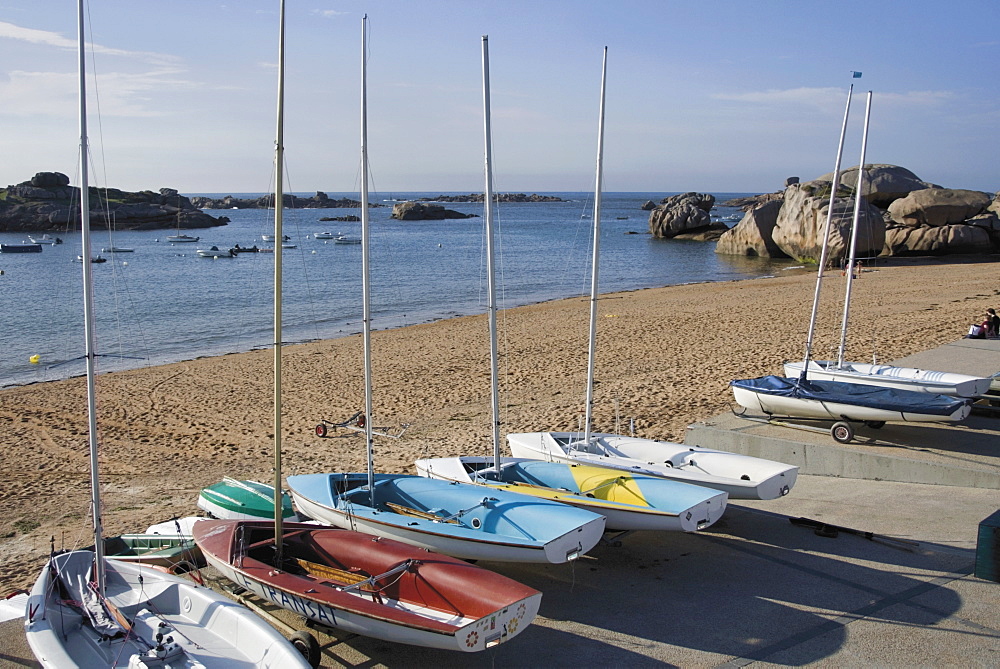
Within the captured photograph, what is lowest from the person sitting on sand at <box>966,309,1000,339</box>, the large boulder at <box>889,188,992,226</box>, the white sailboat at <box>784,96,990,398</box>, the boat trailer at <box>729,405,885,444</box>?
the boat trailer at <box>729,405,885,444</box>

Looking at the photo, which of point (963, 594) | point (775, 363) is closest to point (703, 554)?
point (963, 594)

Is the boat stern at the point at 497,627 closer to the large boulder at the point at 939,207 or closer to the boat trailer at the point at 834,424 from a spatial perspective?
the boat trailer at the point at 834,424

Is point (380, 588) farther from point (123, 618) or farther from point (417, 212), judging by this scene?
point (417, 212)

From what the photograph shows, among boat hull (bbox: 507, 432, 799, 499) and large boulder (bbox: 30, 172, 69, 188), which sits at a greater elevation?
large boulder (bbox: 30, 172, 69, 188)

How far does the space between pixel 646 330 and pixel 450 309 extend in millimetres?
14186

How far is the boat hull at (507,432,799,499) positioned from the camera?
9.64m

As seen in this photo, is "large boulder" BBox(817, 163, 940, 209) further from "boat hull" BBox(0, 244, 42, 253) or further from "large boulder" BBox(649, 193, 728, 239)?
"boat hull" BBox(0, 244, 42, 253)

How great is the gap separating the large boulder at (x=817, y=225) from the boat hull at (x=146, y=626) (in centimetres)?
3794

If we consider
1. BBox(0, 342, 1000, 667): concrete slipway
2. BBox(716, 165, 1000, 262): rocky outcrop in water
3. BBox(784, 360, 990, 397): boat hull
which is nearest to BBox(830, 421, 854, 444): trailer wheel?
BBox(0, 342, 1000, 667): concrete slipway

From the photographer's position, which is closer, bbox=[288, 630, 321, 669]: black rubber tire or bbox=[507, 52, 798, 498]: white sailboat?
bbox=[288, 630, 321, 669]: black rubber tire

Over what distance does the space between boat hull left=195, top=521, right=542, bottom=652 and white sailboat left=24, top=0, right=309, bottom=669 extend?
524 millimetres

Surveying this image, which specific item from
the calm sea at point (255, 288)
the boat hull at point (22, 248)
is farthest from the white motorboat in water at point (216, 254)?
the boat hull at point (22, 248)

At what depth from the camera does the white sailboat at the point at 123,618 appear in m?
6.35

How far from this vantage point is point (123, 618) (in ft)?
22.7
